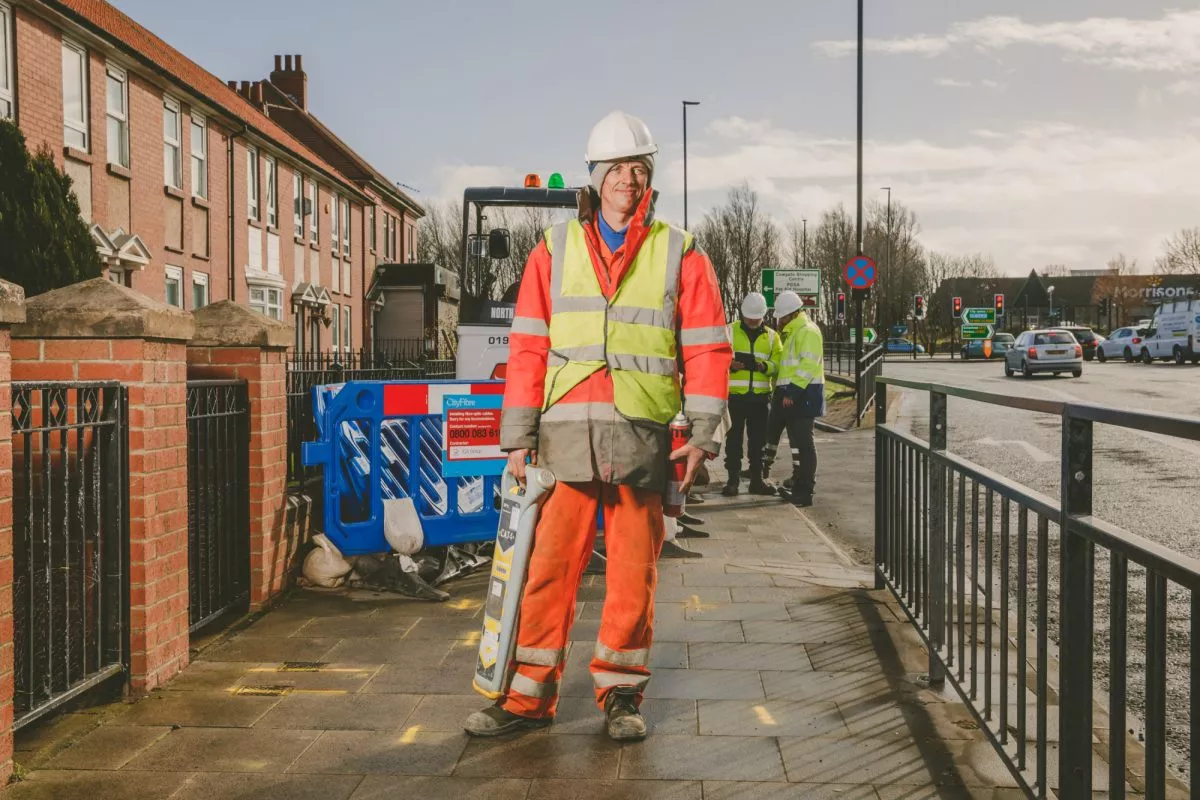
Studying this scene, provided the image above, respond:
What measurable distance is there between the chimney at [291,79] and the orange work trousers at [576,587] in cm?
4085

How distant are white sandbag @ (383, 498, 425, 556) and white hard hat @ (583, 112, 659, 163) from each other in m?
3.13

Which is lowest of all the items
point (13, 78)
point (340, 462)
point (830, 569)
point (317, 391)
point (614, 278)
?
point (830, 569)

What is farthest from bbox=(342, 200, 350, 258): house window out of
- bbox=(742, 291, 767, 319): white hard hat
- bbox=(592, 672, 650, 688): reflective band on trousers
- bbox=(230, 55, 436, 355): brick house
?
bbox=(592, 672, 650, 688): reflective band on trousers

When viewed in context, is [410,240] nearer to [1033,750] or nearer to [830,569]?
[830,569]

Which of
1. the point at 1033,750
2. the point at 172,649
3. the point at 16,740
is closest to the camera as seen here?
the point at 1033,750

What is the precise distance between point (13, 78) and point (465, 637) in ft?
48.4

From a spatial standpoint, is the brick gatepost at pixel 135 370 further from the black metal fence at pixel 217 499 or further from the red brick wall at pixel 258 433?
the red brick wall at pixel 258 433

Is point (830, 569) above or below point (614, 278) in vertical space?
below

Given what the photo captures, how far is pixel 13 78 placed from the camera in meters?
16.1

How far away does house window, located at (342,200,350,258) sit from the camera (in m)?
36.4

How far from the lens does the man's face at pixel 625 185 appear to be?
3.97m

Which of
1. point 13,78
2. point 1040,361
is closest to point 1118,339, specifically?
point 1040,361

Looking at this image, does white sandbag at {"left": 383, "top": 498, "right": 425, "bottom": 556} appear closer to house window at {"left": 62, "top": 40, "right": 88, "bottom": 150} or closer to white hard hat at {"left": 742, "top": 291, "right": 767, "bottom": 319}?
white hard hat at {"left": 742, "top": 291, "right": 767, "bottom": 319}

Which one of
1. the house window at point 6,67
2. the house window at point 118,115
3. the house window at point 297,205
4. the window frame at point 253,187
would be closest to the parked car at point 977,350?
the house window at point 297,205
